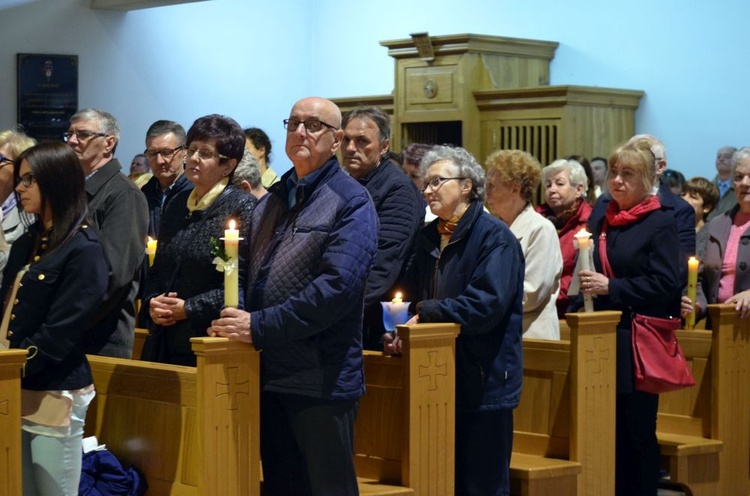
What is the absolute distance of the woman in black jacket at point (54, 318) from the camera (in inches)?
137

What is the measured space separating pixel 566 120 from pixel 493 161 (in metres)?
4.71

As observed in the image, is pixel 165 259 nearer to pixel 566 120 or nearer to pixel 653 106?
pixel 566 120

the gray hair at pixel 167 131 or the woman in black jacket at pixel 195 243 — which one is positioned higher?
the gray hair at pixel 167 131

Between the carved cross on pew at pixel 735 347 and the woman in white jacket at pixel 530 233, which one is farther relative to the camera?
the carved cross on pew at pixel 735 347

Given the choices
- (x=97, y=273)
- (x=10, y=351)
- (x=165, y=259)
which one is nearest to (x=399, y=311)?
(x=165, y=259)

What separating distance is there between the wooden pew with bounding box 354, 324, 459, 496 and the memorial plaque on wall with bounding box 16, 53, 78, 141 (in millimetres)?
6803

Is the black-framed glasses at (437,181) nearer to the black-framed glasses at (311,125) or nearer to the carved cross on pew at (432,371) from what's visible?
the carved cross on pew at (432,371)

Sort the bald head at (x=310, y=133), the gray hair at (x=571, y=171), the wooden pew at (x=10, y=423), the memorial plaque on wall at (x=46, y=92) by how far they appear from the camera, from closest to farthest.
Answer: the wooden pew at (x=10, y=423) < the bald head at (x=310, y=133) < the gray hair at (x=571, y=171) < the memorial plaque on wall at (x=46, y=92)

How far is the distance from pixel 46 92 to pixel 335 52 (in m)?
3.06

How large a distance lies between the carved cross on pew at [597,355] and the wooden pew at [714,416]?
684mm

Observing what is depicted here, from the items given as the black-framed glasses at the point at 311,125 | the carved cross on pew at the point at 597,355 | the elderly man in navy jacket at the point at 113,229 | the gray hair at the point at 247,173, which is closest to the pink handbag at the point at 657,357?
the carved cross on pew at the point at 597,355

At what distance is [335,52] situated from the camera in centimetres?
1220

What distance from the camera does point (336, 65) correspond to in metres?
12.2

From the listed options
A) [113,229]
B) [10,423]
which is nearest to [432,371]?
[113,229]
